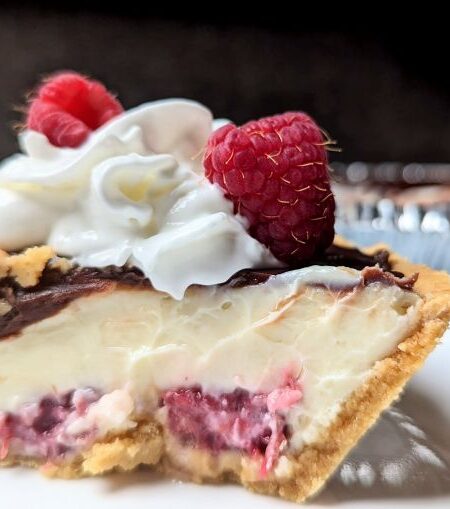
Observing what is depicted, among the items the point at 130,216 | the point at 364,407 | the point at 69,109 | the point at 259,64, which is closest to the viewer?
the point at 364,407

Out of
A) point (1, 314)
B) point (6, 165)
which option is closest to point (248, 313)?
point (1, 314)

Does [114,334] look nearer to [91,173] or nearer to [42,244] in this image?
[42,244]

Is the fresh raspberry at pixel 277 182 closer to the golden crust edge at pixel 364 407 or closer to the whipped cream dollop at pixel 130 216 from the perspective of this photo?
the whipped cream dollop at pixel 130 216

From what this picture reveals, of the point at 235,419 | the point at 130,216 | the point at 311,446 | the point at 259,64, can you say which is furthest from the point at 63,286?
the point at 259,64

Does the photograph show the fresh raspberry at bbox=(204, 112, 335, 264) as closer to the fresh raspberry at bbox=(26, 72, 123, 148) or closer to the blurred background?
Answer: the fresh raspberry at bbox=(26, 72, 123, 148)

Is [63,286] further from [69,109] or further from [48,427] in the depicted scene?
[69,109]

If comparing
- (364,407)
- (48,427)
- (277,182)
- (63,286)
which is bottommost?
(48,427)

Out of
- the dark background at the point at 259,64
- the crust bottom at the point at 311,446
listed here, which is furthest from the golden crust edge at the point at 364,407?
the dark background at the point at 259,64
